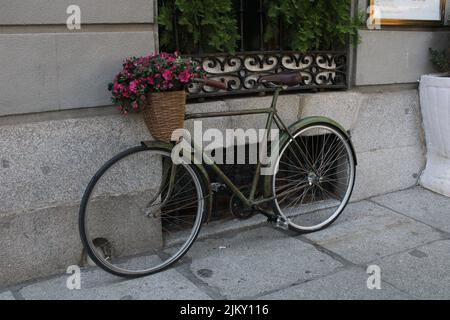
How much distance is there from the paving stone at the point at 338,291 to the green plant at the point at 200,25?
5.93ft

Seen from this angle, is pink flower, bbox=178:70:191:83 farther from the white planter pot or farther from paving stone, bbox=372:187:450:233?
the white planter pot

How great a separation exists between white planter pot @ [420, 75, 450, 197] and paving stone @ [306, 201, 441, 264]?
760 mm

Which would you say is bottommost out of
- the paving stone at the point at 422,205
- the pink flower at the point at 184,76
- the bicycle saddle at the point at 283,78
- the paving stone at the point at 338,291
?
the paving stone at the point at 338,291

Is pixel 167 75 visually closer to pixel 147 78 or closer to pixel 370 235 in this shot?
pixel 147 78

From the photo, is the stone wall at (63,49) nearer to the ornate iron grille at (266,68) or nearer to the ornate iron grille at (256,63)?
the ornate iron grille at (256,63)

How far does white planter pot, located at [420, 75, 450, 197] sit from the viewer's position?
4.87 m

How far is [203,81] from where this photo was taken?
11.5 ft

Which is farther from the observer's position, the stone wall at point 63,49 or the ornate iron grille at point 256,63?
the ornate iron grille at point 256,63

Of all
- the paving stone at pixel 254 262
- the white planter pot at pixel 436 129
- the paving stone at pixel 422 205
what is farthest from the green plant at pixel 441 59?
the paving stone at pixel 254 262

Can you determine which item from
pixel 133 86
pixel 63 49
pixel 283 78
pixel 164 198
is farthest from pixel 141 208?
pixel 283 78

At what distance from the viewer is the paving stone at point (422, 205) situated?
4.58 metres

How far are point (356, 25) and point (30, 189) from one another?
9.48 ft

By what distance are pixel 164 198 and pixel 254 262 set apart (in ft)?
2.49
